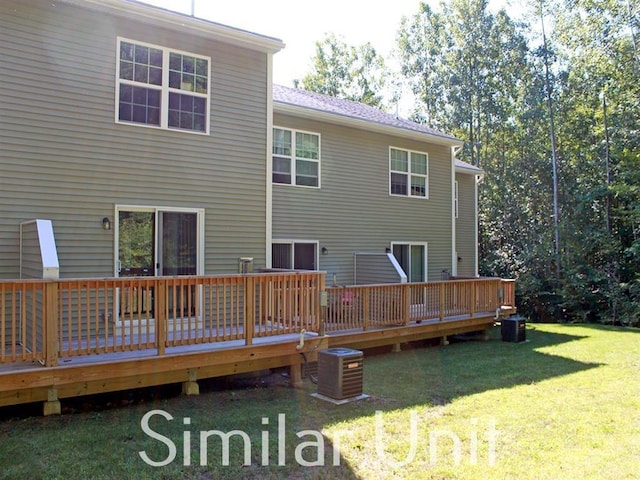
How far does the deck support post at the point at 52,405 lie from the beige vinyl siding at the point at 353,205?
19.0 feet

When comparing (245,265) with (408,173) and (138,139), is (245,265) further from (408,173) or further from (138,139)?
(408,173)

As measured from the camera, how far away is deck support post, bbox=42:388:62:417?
5.46 metres

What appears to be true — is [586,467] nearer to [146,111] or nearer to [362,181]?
[146,111]

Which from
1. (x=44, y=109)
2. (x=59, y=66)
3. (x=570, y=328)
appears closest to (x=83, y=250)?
(x=44, y=109)

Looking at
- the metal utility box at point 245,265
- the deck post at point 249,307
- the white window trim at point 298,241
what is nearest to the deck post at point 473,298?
the white window trim at point 298,241

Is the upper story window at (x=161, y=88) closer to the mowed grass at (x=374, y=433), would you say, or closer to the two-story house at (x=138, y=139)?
the two-story house at (x=138, y=139)

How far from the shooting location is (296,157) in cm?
1106

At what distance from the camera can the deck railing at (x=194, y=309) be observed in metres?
5.25

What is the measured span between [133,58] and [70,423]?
5246mm

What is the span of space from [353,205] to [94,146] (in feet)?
20.7

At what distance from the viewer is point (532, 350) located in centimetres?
1026

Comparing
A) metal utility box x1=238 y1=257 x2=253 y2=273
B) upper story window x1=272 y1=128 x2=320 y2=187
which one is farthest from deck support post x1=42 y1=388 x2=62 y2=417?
upper story window x1=272 y1=128 x2=320 y2=187

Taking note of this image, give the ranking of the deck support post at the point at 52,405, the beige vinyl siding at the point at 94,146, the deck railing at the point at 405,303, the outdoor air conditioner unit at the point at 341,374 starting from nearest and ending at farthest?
the deck support post at the point at 52,405 < the outdoor air conditioner unit at the point at 341,374 < the beige vinyl siding at the point at 94,146 < the deck railing at the point at 405,303

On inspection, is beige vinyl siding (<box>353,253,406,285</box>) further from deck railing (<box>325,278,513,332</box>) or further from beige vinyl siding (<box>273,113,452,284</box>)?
deck railing (<box>325,278,513,332</box>)
